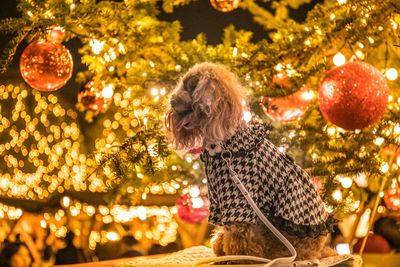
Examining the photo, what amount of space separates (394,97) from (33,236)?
2.88 m

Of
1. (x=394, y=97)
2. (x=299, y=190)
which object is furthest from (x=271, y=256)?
(x=394, y=97)

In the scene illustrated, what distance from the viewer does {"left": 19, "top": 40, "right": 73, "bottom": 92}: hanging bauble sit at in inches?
125

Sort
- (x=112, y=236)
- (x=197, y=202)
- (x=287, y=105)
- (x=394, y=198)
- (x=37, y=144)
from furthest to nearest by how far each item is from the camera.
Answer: (x=37, y=144) < (x=112, y=236) < (x=394, y=198) < (x=197, y=202) < (x=287, y=105)

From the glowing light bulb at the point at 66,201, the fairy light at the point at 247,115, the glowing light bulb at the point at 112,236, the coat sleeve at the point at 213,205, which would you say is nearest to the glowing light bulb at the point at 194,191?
the fairy light at the point at 247,115

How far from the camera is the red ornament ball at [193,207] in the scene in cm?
356

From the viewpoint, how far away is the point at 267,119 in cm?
334

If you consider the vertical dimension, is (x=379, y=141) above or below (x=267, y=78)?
below

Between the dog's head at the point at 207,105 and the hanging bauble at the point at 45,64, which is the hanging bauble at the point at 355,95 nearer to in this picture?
the dog's head at the point at 207,105

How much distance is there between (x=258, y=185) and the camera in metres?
2.12

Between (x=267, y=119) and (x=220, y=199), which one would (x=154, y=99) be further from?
(x=220, y=199)

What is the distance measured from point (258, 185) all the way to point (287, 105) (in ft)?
3.18

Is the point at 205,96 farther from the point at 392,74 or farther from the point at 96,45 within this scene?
the point at 392,74

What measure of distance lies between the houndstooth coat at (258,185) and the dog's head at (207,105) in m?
0.06

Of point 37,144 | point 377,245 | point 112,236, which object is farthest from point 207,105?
point 37,144
